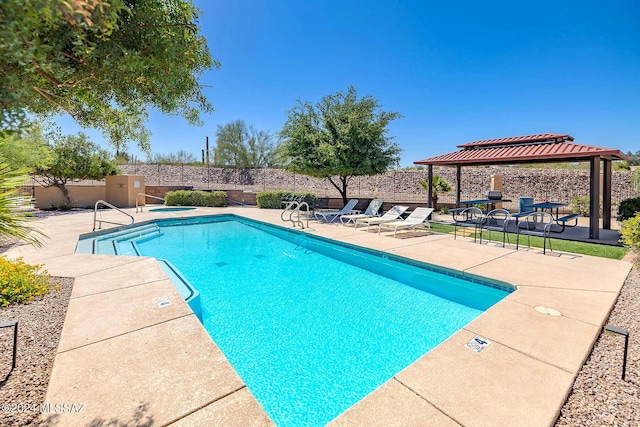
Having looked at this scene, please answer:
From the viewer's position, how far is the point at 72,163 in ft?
46.0

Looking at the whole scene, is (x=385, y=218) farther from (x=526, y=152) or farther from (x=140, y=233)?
(x=140, y=233)

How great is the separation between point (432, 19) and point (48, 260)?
15561 millimetres

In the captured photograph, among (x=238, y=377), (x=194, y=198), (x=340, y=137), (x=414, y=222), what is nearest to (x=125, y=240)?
(x=194, y=198)

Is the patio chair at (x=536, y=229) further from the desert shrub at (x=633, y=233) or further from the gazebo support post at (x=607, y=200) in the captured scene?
the desert shrub at (x=633, y=233)

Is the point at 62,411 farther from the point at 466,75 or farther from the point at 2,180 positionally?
the point at 466,75

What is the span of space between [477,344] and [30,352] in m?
4.16

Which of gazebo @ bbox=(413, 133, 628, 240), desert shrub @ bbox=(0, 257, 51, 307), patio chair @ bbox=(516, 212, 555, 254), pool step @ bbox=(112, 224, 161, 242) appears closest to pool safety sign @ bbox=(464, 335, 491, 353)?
patio chair @ bbox=(516, 212, 555, 254)

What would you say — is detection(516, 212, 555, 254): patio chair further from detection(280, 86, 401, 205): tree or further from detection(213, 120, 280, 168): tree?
detection(213, 120, 280, 168): tree

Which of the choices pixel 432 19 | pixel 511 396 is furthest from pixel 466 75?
pixel 511 396

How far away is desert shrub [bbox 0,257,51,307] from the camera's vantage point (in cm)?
358

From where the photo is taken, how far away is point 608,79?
16.1 m

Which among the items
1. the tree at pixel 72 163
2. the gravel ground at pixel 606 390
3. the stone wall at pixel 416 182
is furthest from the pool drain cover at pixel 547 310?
the tree at pixel 72 163

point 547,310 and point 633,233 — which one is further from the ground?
point 633,233

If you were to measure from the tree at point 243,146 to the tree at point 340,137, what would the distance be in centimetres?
2013
